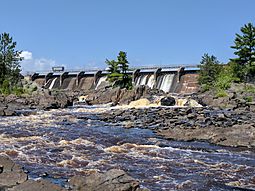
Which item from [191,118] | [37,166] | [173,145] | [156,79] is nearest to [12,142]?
[37,166]

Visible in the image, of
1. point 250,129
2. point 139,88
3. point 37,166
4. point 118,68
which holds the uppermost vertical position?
point 118,68

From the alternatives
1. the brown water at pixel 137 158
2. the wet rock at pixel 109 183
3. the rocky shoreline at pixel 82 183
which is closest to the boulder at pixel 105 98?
the brown water at pixel 137 158

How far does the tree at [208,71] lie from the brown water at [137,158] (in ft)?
158

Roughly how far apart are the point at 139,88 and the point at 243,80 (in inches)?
871

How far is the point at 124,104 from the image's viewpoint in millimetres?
52969

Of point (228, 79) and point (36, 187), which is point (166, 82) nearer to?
point (228, 79)

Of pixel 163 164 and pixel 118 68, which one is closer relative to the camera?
pixel 163 164

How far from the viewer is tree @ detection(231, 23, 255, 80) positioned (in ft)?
211

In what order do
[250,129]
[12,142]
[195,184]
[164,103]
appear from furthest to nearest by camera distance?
[164,103] < [250,129] < [12,142] < [195,184]

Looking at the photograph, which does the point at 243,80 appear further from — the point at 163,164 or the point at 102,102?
the point at 163,164

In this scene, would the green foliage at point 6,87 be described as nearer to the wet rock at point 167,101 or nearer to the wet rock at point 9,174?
the wet rock at point 167,101

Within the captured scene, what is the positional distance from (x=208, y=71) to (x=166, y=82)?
9.36m

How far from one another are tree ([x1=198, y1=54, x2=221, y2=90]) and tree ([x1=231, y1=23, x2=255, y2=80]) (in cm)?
667

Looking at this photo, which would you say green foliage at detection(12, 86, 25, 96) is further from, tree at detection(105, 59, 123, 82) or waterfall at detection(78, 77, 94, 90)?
waterfall at detection(78, 77, 94, 90)
